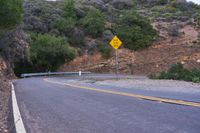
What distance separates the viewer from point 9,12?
21.2 meters

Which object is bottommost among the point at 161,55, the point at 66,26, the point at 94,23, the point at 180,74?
the point at 180,74

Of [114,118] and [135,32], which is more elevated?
[135,32]

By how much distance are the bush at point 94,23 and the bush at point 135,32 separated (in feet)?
10.8

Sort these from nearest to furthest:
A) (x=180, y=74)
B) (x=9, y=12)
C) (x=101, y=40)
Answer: (x=9, y=12) < (x=180, y=74) < (x=101, y=40)

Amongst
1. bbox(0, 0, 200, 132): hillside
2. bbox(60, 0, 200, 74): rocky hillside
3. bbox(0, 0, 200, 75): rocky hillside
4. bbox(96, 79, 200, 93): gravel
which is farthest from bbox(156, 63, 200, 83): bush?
bbox(0, 0, 200, 75): rocky hillside

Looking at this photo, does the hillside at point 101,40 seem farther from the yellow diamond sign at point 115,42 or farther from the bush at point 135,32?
the yellow diamond sign at point 115,42

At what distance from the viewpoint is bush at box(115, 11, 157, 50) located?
59031 mm

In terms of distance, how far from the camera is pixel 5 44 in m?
38.0

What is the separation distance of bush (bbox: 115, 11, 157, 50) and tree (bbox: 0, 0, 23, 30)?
37.6 metres

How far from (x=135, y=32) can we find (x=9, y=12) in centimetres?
4036

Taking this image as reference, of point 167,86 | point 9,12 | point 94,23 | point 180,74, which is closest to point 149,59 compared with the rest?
point 94,23

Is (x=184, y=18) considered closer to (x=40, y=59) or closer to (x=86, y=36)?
(x=86, y=36)

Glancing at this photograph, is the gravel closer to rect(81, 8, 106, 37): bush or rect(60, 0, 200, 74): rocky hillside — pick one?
rect(60, 0, 200, 74): rocky hillside

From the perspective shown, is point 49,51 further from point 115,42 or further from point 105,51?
point 115,42
